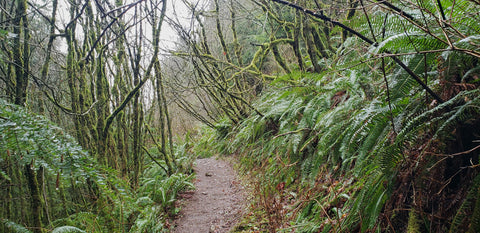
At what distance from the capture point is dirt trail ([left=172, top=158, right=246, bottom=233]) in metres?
3.56

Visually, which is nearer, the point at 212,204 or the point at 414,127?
the point at 414,127

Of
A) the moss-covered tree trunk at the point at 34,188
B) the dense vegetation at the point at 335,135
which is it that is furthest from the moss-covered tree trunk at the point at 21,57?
the moss-covered tree trunk at the point at 34,188

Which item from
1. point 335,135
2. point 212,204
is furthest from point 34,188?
point 335,135

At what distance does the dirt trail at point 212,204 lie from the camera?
3.56 m

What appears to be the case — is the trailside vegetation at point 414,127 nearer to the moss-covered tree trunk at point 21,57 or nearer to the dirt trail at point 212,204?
the dirt trail at point 212,204

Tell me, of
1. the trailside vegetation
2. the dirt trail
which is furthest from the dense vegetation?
the dirt trail

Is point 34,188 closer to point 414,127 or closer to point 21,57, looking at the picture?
point 21,57

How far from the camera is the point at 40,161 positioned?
3.61 feet

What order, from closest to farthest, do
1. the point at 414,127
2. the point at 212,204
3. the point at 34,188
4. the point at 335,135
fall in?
the point at 414,127
the point at 34,188
the point at 335,135
the point at 212,204

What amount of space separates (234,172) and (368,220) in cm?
428

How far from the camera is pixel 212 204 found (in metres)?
4.29

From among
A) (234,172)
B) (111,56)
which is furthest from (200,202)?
(111,56)

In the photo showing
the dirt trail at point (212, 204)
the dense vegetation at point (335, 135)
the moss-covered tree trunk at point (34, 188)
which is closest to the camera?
the dense vegetation at point (335, 135)

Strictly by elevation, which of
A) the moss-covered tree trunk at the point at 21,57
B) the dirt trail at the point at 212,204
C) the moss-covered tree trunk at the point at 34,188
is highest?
the moss-covered tree trunk at the point at 21,57
